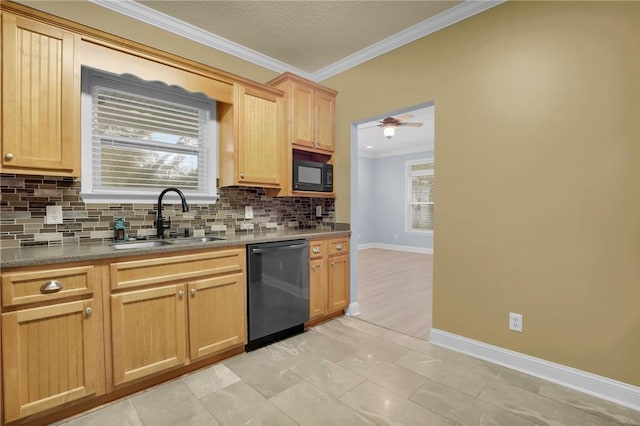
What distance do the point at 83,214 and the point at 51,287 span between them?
74 cm

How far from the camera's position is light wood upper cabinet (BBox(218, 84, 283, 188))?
2609 mm

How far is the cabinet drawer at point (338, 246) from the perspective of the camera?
9.91 feet

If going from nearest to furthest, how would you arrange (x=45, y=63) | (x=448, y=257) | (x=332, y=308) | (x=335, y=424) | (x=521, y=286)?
(x=335, y=424) < (x=45, y=63) < (x=521, y=286) < (x=448, y=257) < (x=332, y=308)

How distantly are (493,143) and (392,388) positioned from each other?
1.91 m

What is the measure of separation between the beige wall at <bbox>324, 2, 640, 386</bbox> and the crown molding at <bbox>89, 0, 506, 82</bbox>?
80 millimetres

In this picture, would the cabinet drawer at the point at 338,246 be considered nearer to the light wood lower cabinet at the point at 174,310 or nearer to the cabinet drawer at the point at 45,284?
the light wood lower cabinet at the point at 174,310

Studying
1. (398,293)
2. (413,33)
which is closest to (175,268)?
(413,33)

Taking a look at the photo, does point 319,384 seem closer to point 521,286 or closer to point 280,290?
point 280,290

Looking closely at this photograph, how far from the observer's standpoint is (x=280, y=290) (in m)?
2.50

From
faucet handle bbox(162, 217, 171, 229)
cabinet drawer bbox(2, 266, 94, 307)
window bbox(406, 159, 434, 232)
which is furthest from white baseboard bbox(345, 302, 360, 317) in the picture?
window bbox(406, 159, 434, 232)

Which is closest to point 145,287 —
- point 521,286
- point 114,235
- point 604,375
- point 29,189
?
point 114,235

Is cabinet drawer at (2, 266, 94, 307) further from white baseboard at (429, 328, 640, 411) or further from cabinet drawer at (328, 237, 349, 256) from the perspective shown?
white baseboard at (429, 328, 640, 411)

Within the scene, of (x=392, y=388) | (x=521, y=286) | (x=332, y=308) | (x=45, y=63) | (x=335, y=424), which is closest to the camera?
(x=335, y=424)

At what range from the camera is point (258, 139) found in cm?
275
